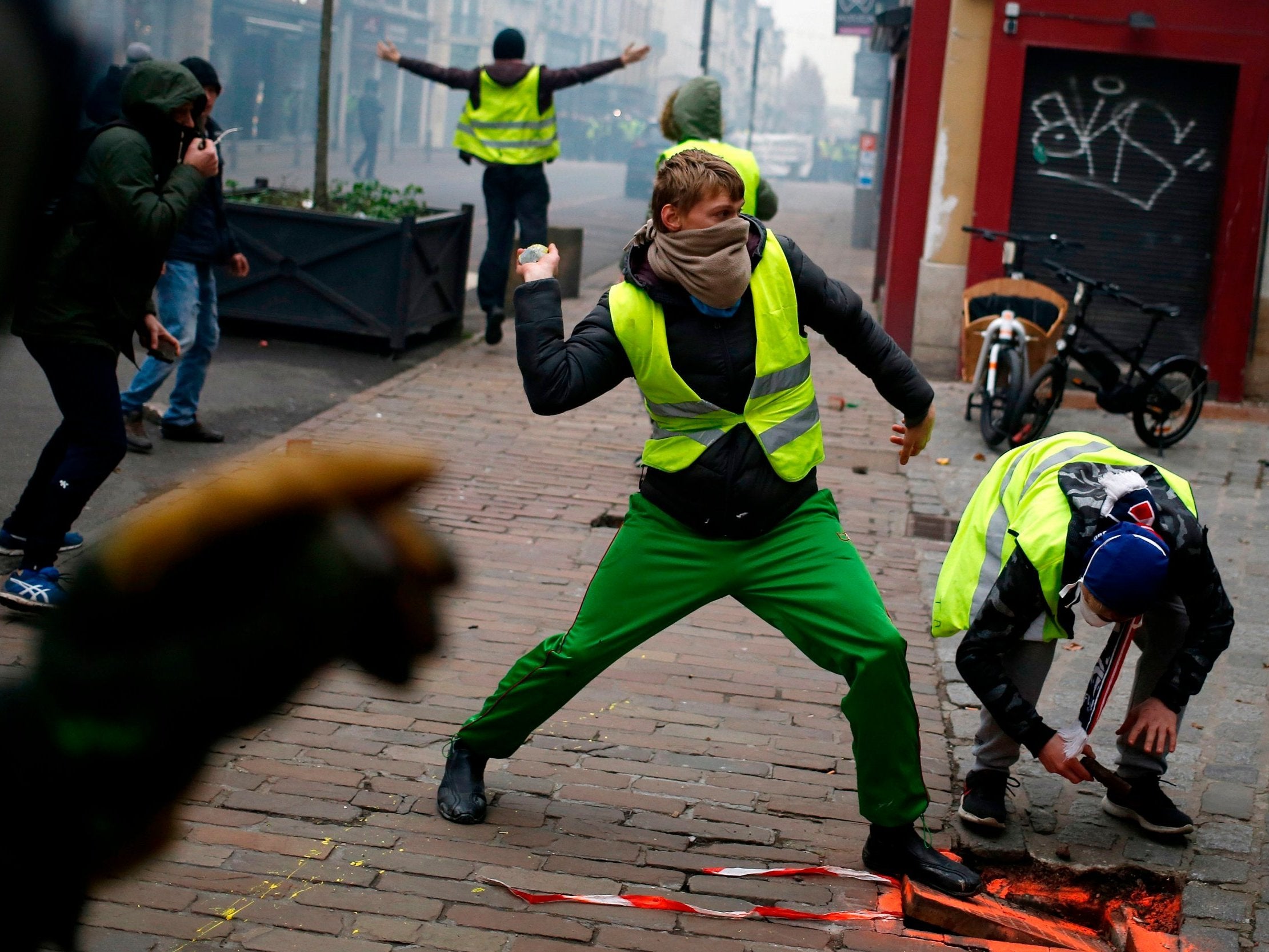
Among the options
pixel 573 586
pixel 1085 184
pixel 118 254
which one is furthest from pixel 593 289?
pixel 118 254

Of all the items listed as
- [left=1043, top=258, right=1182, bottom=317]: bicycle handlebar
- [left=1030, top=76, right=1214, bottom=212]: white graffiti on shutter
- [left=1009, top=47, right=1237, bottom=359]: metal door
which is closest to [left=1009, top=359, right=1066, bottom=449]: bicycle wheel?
[left=1043, top=258, right=1182, bottom=317]: bicycle handlebar

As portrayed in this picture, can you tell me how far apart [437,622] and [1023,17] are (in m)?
11.3

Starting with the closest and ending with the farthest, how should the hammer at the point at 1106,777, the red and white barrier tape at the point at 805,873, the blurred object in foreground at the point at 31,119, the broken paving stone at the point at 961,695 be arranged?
the blurred object in foreground at the point at 31,119
the red and white barrier tape at the point at 805,873
the hammer at the point at 1106,777
the broken paving stone at the point at 961,695

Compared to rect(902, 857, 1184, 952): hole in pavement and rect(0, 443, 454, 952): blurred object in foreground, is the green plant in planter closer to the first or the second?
rect(902, 857, 1184, 952): hole in pavement

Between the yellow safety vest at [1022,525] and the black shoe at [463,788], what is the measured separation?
1.37 m

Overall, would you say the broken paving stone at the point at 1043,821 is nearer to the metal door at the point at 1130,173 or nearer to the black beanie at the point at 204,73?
the black beanie at the point at 204,73

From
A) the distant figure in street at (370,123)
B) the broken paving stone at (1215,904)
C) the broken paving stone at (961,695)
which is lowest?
the broken paving stone at (1215,904)

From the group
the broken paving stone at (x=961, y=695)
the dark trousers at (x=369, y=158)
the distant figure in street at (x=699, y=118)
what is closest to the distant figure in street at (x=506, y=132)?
the distant figure in street at (x=699, y=118)

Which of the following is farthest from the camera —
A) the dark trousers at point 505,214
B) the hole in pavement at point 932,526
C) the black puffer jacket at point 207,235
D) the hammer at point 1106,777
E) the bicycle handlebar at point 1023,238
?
the dark trousers at point 505,214

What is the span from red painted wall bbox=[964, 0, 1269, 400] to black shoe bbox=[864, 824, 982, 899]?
8.53 meters

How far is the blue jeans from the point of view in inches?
295

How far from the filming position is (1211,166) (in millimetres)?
11391

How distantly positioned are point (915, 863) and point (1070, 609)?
0.81 m

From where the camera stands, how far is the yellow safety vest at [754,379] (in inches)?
144
